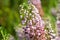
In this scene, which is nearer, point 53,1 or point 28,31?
point 28,31

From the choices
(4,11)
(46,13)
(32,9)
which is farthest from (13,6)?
(46,13)

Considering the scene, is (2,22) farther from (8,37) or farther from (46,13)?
(46,13)

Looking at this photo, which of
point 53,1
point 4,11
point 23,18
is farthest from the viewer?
point 53,1

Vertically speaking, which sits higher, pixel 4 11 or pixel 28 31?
pixel 4 11

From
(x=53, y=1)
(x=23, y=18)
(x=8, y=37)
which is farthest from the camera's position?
(x=53, y=1)

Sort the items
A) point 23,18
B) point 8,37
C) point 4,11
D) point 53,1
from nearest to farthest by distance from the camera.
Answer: point 4,11 < point 8,37 < point 23,18 < point 53,1

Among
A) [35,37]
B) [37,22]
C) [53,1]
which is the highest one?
[53,1]

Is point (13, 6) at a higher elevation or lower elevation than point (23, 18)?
higher

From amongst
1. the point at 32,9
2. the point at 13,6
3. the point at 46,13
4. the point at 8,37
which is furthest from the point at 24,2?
the point at 46,13

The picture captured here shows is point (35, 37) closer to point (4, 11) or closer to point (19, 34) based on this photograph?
point (19, 34)
